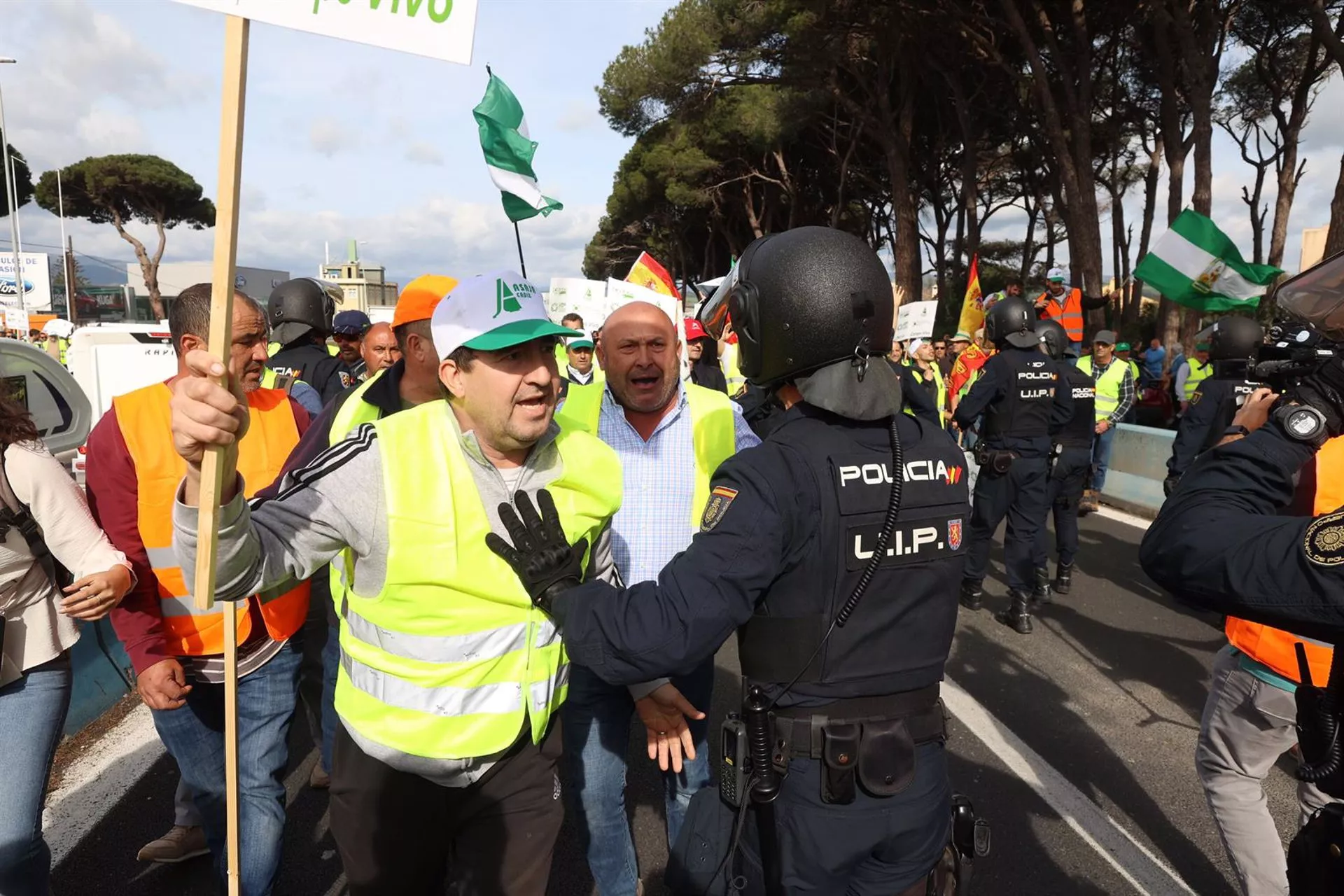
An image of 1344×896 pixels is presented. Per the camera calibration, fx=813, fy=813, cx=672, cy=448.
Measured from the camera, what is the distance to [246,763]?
2324 millimetres

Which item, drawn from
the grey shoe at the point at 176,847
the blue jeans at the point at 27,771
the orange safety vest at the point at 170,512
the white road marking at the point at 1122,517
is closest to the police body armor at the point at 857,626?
the orange safety vest at the point at 170,512

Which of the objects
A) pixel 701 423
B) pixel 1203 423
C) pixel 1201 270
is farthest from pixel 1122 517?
pixel 701 423

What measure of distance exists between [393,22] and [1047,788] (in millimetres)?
3501

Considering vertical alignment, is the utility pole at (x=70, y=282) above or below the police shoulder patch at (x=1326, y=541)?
below

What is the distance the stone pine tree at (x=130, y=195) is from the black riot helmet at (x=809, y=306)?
43.7 metres

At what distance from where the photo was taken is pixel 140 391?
90.8 inches

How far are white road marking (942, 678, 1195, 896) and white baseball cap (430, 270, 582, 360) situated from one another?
8.78 feet

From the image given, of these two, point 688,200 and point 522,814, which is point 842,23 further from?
point 522,814

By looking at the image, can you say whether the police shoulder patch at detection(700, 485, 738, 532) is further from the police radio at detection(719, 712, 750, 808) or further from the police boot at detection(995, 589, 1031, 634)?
the police boot at detection(995, 589, 1031, 634)

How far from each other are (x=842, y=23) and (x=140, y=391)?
16385 mm

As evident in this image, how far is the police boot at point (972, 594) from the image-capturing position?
18.6 ft

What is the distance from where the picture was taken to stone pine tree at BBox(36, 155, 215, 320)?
39.3 m

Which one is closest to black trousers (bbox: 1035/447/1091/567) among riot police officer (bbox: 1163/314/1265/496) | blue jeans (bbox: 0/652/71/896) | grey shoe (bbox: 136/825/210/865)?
riot police officer (bbox: 1163/314/1265/496)

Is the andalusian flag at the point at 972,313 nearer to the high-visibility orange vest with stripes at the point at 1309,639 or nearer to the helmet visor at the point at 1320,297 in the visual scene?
the high-visibility orange vest with stripes at the point at 1309,639
